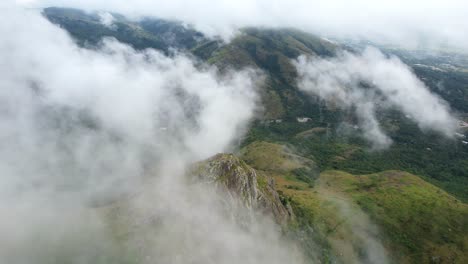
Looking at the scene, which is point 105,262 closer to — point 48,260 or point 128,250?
point 128,250

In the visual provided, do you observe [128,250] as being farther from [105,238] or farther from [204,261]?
[204,261]

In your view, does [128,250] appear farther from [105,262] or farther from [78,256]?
[78,256]

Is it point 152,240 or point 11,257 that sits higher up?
point 152,240

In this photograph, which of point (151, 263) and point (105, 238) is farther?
point (105, 238)

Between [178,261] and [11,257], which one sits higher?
[178,261]

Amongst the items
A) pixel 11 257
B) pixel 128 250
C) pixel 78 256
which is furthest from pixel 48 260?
pixel 128 250

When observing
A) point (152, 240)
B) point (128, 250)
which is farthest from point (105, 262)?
point (152, 240)

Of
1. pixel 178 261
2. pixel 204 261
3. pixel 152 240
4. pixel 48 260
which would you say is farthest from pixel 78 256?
pixel 204 261
